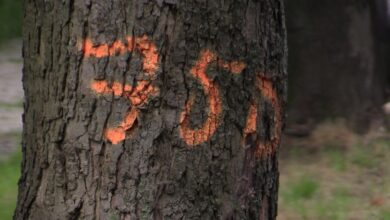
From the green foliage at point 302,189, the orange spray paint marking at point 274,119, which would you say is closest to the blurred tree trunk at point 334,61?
the green foliage at point 302,189

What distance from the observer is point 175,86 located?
2873mm

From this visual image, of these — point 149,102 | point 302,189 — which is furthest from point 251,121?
point 302,189

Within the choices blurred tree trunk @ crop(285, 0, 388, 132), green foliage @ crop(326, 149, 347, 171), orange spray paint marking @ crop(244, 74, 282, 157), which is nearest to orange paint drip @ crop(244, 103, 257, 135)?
orange spray paint marking @ crop(244, 74, 282, 157)

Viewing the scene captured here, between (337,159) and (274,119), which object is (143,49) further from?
(337,159)

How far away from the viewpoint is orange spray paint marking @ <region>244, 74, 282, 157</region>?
3.01 metres

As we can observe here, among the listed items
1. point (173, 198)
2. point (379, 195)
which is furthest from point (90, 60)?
point (379, 195)

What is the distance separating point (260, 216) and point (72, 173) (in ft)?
2.03

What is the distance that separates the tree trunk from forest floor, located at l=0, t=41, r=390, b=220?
2822 millimetres

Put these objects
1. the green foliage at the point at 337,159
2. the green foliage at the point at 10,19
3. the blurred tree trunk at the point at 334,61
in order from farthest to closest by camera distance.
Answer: the green foliage at the point at 10,19 → the blurred tree trunk at the point at 334,61 → the green foliage at the point at 337,159

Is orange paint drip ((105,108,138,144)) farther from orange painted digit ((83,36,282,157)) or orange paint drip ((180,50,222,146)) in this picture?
orange paint drip ((180,50,222,146))

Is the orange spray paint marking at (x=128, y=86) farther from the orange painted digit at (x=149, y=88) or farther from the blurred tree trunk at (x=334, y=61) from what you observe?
the blurred tree trunk at (x=334, y=61)

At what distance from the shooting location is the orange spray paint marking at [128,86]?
285cm

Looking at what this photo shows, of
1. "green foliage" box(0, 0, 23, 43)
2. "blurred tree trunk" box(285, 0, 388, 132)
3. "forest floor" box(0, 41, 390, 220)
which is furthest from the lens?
"green foliage" box(0, 0, 23, 43)

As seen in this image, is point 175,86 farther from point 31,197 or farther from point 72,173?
point 31,197
